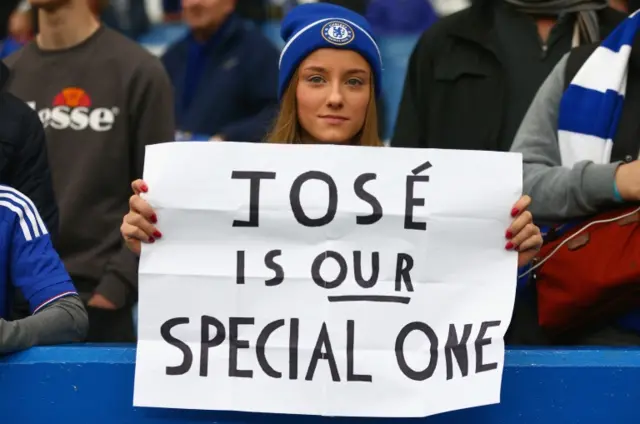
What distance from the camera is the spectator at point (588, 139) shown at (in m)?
4.13

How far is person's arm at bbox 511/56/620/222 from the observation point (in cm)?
412

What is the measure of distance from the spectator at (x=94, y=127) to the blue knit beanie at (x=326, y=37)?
4.17ft

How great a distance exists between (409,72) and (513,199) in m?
1.58

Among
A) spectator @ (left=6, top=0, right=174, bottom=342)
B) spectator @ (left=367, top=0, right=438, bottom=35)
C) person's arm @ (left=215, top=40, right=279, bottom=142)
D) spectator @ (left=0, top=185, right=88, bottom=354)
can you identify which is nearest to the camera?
spectator @ (left=0, top=185, right=88, bottom=354)

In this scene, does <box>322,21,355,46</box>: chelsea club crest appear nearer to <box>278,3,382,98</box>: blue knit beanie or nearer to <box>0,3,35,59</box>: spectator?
<box>278,3,382,98</box>: blue knit beanie

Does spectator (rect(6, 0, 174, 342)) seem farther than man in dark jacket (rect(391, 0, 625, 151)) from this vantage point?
Yes

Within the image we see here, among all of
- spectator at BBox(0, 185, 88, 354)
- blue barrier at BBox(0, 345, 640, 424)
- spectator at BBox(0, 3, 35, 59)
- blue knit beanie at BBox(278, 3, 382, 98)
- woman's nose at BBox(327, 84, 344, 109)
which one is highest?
blue knit beanie at BBox(278, 3, 382, 98)

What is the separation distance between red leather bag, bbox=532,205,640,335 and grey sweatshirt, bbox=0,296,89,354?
136 cm

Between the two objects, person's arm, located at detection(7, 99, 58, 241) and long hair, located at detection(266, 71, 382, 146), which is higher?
long hair, located at detection(266, 71, 382, 146)

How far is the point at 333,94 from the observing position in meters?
4.11

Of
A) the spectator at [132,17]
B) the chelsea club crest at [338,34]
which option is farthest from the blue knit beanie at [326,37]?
the spectator at [132,17]

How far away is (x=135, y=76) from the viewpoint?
5488mm

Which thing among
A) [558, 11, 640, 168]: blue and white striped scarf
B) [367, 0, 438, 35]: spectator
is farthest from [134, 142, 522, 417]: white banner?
[367, 0, 438, 35]: spectator

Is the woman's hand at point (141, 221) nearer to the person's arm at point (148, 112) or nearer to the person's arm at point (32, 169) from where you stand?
the person's arm at point (32, 169)
